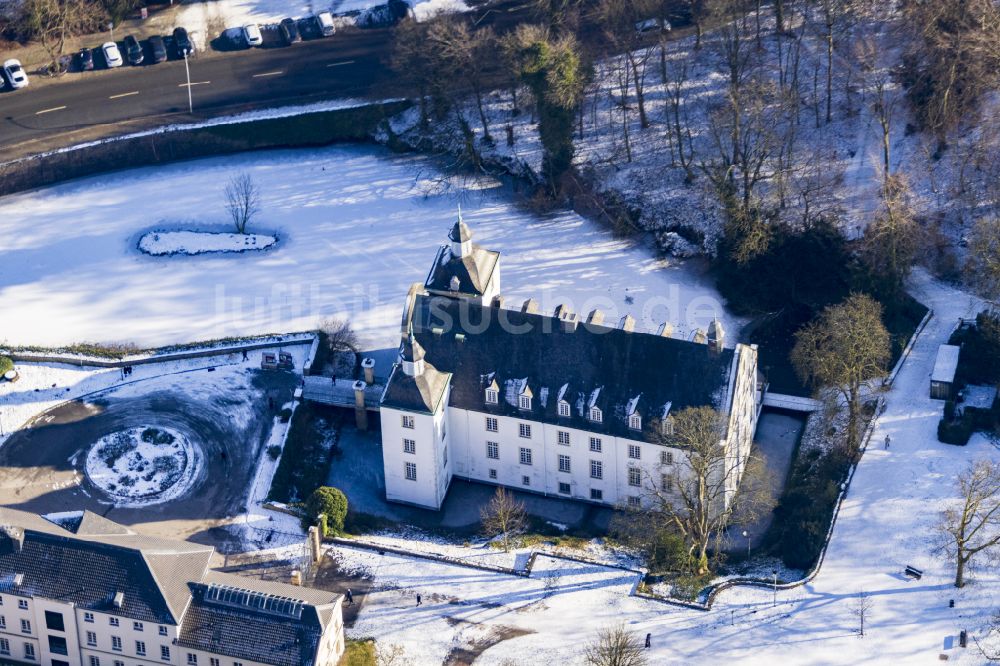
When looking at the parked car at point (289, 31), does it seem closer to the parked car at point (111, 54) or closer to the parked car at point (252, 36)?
the parked car at point (252, 36)

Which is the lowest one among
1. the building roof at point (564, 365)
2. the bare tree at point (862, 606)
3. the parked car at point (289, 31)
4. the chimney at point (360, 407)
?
the bare tree at point (862, 606)

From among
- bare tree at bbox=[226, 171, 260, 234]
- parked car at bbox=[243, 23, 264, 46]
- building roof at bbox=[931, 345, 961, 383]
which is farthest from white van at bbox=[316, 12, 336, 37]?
building roof at bbox=[931, 345, 961, 383]

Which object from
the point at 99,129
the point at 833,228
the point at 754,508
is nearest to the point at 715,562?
the point at 754,508

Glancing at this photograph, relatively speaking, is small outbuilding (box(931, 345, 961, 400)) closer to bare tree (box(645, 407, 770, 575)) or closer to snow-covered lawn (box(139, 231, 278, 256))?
Answer: bare tree (box(645, 407, 770, 575))

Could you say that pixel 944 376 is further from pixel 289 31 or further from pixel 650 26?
pixel 289 31

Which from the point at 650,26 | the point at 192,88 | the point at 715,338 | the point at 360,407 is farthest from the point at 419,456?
the point at 192,88

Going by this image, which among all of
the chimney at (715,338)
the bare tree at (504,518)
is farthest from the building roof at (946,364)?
the bare tree at (504,518)

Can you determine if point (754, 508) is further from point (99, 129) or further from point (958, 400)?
point (99, 129)
